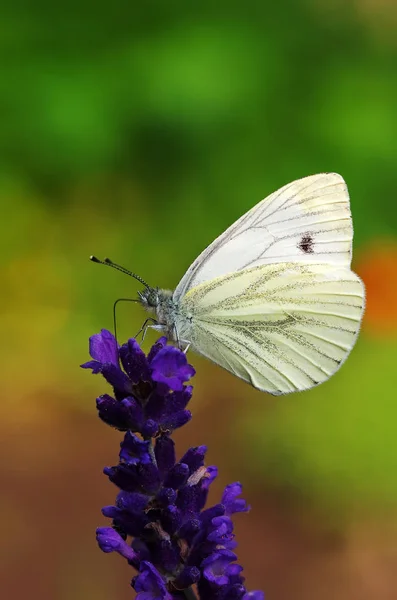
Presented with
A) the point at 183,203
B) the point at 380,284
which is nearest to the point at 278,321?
the point at 380,284

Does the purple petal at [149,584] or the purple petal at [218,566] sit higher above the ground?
the purple petal at [218,566]

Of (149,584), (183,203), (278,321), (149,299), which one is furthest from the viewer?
(183,203)

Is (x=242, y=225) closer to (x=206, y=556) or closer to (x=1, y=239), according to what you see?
(x=206, y=556)

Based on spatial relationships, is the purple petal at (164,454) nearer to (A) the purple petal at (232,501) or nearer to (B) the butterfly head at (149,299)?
(A) the purple petal at (232,501)

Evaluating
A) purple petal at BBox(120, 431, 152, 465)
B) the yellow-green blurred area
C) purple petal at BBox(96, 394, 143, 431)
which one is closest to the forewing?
purple petal at BBox(96, 394, 143, 431)

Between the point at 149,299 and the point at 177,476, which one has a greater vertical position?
the point at 149,299

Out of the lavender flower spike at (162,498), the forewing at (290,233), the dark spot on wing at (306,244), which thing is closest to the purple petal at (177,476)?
the lavender flower spike at (162,498)

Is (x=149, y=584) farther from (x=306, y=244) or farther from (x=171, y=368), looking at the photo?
(x=306, y=244)
